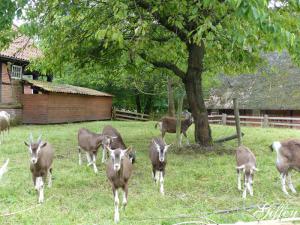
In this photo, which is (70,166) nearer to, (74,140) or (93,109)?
(74,140)

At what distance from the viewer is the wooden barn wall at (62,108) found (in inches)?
1102

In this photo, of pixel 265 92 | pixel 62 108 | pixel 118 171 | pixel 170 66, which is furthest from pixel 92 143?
pixel 265 92

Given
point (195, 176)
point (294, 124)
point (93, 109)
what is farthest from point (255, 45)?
point (93, 109)

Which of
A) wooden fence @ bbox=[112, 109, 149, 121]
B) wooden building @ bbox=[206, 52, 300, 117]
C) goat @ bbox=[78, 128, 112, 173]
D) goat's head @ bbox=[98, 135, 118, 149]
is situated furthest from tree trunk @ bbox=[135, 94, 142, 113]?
goat's head @ bbox=[98, 135, 118, 149]

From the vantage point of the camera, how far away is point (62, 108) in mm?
30547

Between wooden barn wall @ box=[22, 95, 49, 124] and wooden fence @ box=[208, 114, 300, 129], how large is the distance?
15316 millimetres

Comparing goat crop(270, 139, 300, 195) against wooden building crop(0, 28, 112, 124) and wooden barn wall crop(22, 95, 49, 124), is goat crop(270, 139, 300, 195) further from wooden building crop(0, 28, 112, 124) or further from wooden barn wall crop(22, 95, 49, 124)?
wooden barn wall crop(22, 95, 49, 124)

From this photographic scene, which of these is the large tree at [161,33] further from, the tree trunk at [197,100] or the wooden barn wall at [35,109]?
A: the wooden barn wall at [35,109]

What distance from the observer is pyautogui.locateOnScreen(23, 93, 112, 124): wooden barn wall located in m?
28.0

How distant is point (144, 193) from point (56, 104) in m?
21.0

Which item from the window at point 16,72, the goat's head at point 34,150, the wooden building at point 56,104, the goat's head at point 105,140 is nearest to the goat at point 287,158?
the goat's head at point 105,140

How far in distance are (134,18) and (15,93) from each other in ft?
54.0

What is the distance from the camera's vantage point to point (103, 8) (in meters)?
13.4

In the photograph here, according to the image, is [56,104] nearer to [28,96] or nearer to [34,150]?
[28,96]
